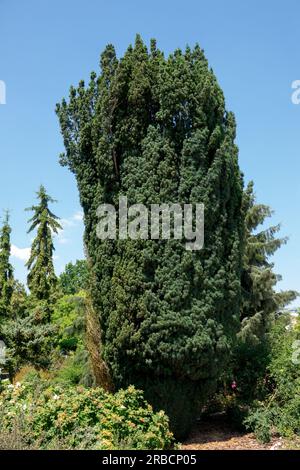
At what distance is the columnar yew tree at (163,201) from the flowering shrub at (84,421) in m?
0.99

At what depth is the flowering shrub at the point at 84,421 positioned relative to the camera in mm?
5406

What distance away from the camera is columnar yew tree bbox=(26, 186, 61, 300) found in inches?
883

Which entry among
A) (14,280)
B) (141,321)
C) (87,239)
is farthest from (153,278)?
(14,280)

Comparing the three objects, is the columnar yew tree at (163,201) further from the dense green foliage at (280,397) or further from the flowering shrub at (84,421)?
the dense green foliage at (280,397)

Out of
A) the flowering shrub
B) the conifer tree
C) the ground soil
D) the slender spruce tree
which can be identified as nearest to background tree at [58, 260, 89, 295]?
the conifer tree

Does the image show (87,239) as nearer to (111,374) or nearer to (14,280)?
(111,374)

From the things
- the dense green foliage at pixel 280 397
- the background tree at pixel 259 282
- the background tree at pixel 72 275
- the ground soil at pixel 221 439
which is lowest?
the ground soil at pixel 221 439

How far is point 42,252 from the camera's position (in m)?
23.2

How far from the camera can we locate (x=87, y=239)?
8531 mm

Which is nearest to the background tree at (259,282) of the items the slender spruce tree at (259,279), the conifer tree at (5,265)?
the slender spruce tree at (259,279)

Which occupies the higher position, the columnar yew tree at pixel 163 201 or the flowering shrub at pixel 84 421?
the columnar yew tree at pixel 163 201

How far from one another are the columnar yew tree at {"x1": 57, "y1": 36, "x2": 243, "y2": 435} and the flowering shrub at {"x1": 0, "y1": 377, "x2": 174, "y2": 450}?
991 mm

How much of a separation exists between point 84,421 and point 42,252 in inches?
712

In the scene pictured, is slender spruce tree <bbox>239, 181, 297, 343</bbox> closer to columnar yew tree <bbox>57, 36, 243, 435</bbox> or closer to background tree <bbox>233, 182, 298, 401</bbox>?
background tree <bbox>233, 182, 298, 401</bbox>
